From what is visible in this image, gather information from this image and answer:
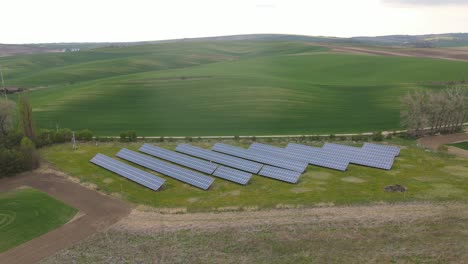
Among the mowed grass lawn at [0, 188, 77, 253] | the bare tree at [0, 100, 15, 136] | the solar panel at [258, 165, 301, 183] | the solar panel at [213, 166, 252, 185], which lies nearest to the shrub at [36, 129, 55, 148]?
the bare tree at [0, 100, 15, 136]

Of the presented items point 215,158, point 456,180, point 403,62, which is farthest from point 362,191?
point 403,62

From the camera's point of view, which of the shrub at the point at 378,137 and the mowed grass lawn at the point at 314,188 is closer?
the mowed grass lawn at the point at 314,188

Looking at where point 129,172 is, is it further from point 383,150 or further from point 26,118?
point 383,150

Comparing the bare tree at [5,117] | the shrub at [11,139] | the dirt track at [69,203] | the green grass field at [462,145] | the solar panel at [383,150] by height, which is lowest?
the dirt track at [69,203]

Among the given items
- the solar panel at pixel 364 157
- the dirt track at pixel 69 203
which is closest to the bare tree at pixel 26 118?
the dirt track at pixel 69 203

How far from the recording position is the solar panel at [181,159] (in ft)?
133

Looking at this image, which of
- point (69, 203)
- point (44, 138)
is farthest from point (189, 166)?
point (44, 138)

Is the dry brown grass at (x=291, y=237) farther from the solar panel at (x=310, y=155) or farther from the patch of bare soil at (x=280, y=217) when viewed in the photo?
the solar panel at (x=310, y=155)

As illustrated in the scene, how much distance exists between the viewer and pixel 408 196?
107ft

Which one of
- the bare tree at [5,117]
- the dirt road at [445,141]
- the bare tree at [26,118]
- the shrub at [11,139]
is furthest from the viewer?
the bare tree at [5,117]

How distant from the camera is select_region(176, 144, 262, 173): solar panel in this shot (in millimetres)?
40594

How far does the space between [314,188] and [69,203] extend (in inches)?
997

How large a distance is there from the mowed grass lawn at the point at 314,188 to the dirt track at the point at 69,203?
6.21ft

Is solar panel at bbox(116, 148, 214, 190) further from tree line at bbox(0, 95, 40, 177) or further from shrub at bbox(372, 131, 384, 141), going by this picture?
shrub at bbox(372, 131, 384, 141)
